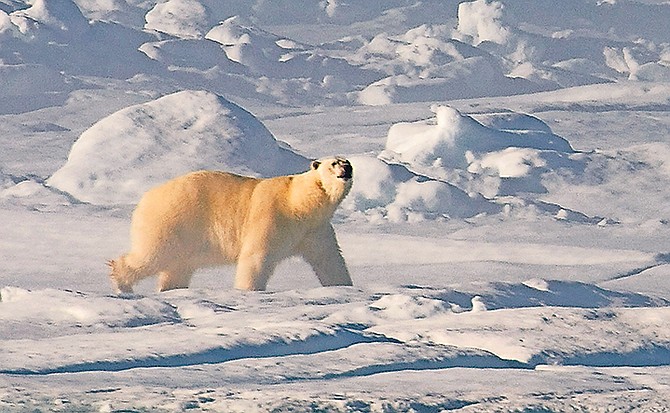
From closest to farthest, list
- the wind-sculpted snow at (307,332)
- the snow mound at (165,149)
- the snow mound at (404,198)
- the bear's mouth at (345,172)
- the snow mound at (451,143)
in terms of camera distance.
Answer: the wind-sculpted snow at (307,332) → the bear's mouth at (345,172) → the snow mound at (404,198) → the snow mound at (165,149) → the snow mound at (451,143)

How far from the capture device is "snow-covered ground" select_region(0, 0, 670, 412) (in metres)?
3.00

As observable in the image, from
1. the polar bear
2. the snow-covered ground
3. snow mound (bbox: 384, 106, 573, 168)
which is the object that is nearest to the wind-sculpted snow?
the snow-covered ground

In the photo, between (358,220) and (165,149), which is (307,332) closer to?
(358,220)

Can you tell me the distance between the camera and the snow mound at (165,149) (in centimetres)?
1130

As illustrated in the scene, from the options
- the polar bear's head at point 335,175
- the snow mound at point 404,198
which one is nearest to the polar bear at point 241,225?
the polar bear's head at point 335,175

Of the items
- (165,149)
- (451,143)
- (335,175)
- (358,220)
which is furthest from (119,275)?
(451,143)

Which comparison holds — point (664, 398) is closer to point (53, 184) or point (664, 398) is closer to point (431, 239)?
point (431, 239)

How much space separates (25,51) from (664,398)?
2240 centimetres

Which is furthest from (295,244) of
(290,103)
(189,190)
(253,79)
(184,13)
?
(184,13)

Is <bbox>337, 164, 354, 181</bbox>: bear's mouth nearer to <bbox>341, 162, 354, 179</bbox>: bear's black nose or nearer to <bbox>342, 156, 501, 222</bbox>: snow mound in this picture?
<bbox>341, 162, 354, 179</bbox>: bear's black nose

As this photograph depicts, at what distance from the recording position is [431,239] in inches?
368

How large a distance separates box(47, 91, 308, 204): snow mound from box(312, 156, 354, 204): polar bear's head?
20.0 feet

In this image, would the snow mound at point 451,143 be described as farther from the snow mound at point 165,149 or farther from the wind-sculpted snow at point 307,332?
the wind-sculpted snow at point 307,332

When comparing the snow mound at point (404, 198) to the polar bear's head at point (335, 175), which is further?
the snow mound at point (404, 198)
